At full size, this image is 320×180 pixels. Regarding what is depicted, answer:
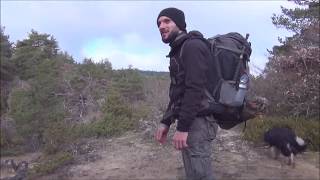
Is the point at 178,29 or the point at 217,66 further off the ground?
the point at 178,29

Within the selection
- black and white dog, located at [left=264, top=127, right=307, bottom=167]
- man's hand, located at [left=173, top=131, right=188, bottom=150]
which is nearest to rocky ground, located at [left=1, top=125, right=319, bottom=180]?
black and white dog, located at [left=264, top=127, right=307, bottom=167]

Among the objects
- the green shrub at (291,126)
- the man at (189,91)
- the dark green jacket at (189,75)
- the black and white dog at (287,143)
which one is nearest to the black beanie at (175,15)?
the man at (189,91)

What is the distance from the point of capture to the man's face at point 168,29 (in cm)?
431

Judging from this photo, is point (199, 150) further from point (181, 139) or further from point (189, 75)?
point (189, 75)

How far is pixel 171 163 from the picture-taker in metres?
7.02

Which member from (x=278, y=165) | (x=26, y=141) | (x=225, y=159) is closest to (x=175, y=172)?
(x=225, y=159)

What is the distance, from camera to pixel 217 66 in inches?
168

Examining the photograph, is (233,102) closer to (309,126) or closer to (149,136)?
(309,126)

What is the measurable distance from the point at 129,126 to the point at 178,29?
480 centimetres

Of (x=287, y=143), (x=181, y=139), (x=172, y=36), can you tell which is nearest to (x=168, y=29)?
(x=172, y=36)

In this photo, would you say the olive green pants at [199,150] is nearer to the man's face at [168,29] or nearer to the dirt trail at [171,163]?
the man's face at [168,29]

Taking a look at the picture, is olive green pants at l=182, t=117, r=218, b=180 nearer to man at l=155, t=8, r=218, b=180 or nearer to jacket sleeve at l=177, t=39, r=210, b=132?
man at l=155, t=8, r=218, b=180

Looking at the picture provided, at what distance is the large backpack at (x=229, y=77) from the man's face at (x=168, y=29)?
0.94 feet

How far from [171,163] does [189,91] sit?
3.12m
